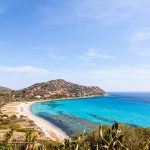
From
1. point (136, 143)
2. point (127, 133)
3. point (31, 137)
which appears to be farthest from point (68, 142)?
point (127, 133)

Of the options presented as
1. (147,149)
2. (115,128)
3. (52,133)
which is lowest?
(52,133)

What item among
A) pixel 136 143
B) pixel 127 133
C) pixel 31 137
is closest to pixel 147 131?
pixel 127 133

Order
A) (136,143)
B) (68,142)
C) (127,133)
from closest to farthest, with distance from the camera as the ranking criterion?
(68,142), (136,143), (127,133)

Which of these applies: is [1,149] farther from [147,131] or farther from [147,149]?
[147,131]

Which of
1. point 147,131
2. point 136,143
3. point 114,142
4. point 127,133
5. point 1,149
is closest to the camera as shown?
point 114,142

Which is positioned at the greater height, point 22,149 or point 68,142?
point 68,142

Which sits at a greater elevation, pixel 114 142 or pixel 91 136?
pixel 114 142

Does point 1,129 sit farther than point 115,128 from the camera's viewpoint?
Yes

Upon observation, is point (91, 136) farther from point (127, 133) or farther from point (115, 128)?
point (115, 128)

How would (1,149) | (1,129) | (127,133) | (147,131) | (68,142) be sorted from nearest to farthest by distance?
(68,142) < (1,149) < (127,133) < (147,131) < (1,129)
